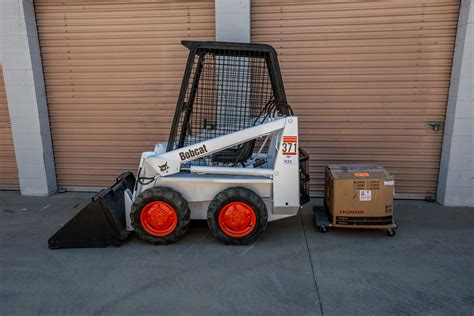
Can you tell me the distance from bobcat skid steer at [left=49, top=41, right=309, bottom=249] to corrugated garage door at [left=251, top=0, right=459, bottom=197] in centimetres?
144

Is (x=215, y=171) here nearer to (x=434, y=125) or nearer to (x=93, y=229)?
(x=93, y=229)

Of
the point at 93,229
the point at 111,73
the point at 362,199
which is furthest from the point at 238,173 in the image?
the point at 111,73

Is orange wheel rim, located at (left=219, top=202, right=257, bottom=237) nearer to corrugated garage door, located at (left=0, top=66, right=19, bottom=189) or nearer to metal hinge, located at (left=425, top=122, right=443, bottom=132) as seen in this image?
metal hinge, located at (left=425, top=122, right=443, bottom=132)

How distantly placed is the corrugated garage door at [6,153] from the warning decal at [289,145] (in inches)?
195

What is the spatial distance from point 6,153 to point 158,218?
155 inches

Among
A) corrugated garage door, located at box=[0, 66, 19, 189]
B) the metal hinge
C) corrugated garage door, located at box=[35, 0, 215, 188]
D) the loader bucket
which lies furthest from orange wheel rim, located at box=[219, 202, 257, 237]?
corrugated garage door, located at box=[0, 66, 19, 189]

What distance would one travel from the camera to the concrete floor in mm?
2959

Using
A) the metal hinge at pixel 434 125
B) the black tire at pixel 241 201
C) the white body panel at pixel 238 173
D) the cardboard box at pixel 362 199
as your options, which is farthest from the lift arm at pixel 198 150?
the metal hinge at pixel 434 125

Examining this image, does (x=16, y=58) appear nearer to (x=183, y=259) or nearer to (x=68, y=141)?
(x=68, y=141)

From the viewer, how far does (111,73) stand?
5.80 m

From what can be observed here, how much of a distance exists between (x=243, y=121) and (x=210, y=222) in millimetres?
1239

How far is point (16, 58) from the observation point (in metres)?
5.63

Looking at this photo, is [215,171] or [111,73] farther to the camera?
[111,73]

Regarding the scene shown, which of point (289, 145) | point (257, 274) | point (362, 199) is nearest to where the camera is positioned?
point (257, 274)
